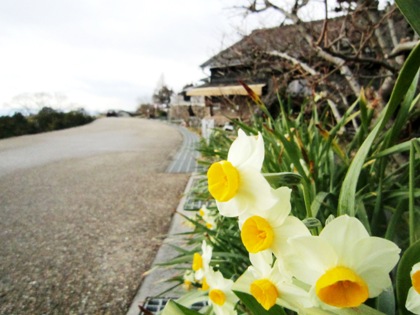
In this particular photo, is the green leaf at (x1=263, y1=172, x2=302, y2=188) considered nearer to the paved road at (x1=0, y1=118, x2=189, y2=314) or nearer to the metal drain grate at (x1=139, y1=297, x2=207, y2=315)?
the metal drain grate at (x1=139, y1=297, x2=207, y2=315)

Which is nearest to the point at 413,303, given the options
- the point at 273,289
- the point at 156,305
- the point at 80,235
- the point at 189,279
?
the point at 273,289

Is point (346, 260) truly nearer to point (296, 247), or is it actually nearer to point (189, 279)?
point (296, 247)

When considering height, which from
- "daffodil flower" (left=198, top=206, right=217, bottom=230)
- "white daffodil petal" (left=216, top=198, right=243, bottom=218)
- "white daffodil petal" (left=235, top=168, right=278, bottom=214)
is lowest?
"daffodil flower" (left=198, top=206, right=217, bottom=230)

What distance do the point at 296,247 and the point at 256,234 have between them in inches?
1.9

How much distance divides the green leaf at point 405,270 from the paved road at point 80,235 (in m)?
1.47

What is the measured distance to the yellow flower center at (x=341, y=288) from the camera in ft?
1.02

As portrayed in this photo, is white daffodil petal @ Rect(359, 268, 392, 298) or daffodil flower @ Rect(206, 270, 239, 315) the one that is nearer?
white daffodil petal @ Rect(359, 268, 392, 298)

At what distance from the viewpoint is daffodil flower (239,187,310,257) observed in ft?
1.15

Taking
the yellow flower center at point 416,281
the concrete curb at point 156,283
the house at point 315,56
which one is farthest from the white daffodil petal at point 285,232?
the house at point 315,56

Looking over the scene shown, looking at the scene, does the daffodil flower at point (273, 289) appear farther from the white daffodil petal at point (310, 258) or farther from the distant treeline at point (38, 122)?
the distant treeline at point (38, 122)

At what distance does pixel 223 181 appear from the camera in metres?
0.39

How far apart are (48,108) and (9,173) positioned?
15.3 meters

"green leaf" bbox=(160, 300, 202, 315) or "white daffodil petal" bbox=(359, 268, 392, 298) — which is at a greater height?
"white daffodil petal" bbox=(359, 268, 392, 298)

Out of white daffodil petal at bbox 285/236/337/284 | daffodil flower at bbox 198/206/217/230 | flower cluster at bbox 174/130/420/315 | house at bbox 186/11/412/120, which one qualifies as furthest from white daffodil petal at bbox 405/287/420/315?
house at bbox 186/11/412/120
